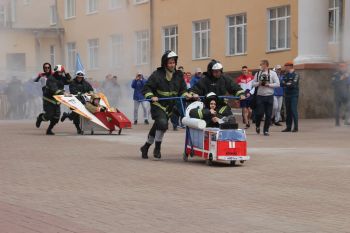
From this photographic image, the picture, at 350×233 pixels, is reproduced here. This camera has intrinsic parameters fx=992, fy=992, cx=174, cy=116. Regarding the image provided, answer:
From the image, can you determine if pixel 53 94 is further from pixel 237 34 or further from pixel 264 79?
pixel 237 34

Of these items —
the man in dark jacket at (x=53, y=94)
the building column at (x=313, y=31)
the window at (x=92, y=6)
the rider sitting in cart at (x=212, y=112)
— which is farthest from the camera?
the window at (x=92, y=6)

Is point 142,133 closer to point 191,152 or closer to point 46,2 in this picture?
point 191,152

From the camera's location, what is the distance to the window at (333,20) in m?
32.4

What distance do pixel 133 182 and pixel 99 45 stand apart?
108ft

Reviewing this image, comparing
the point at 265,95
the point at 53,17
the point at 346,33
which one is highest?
the point at 53,17

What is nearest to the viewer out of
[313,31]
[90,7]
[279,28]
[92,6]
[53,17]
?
[313,31]

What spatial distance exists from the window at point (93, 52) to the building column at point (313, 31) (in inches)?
610

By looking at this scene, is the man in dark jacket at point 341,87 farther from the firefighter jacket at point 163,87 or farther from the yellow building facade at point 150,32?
the firefighter jacket at point 163,87

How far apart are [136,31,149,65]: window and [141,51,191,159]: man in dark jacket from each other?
27308 millimetres

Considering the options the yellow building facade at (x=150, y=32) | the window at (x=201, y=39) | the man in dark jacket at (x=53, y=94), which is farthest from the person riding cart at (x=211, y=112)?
the window at (x=201, y=39)

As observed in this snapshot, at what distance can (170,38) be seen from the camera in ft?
147

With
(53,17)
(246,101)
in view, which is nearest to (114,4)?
(53,17)

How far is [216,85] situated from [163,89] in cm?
92

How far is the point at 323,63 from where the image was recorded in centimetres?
3181
